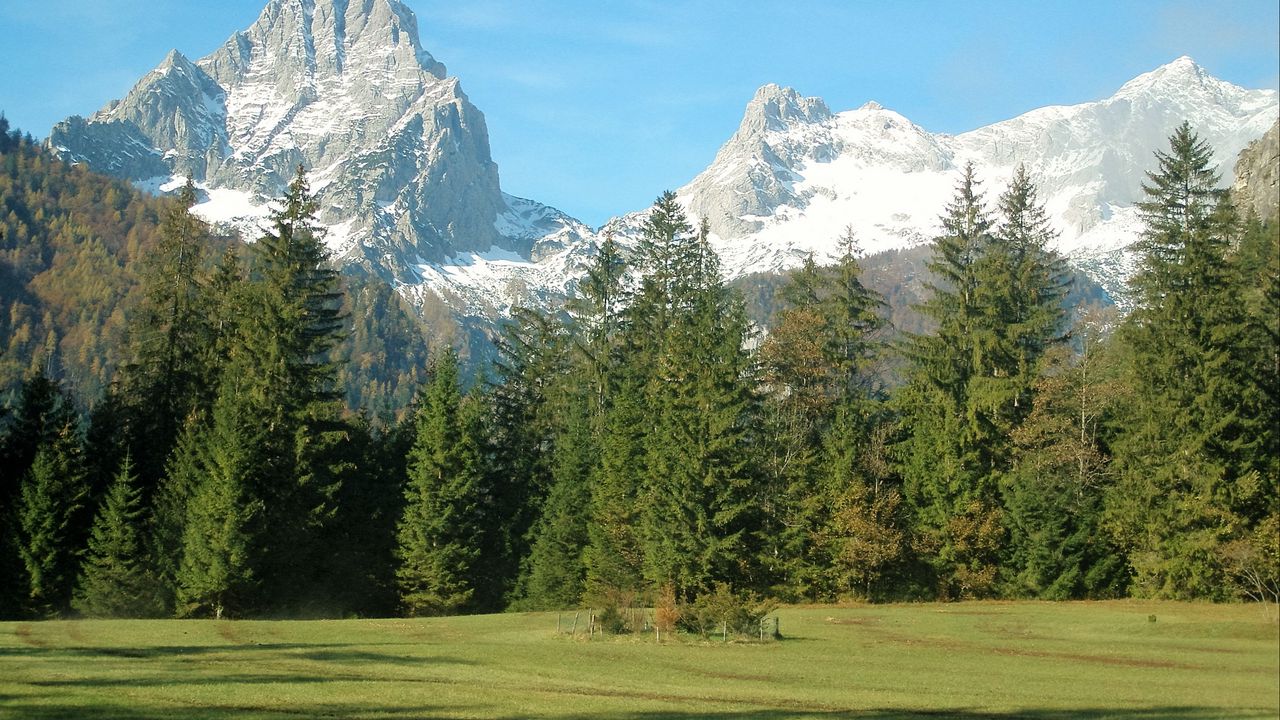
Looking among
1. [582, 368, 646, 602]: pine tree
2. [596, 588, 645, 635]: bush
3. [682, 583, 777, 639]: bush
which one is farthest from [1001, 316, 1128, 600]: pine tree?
[596, 588, 645, 635]: bush

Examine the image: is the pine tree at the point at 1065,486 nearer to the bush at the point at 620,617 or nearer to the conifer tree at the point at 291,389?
the bush at the point at 620,617

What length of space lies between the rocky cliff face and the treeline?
1792 cm

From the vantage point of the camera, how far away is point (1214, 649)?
10141mm

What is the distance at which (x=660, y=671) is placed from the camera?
31141 mm

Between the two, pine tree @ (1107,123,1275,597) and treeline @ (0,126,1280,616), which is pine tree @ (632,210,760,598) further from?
pine tree @ (1107,123,1275,597)

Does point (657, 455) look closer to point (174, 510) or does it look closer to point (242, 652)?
point (174, 510)

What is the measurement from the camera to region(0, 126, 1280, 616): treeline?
189 ft

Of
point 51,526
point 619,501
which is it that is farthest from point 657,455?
point 51,526

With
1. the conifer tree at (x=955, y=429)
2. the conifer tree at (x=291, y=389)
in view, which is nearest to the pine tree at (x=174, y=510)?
the conifer tree at (x=291, y=389)

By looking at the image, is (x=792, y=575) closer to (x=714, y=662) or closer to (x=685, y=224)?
(x=685, y=224)

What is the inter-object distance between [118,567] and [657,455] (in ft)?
97.0

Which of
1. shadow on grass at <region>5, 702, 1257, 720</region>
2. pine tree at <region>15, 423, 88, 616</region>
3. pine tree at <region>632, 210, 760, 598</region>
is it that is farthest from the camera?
pine tree at <region>15, 423, 88, 616</region>

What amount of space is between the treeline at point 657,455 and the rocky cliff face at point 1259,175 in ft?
58.8

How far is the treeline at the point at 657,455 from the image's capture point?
189 ft
